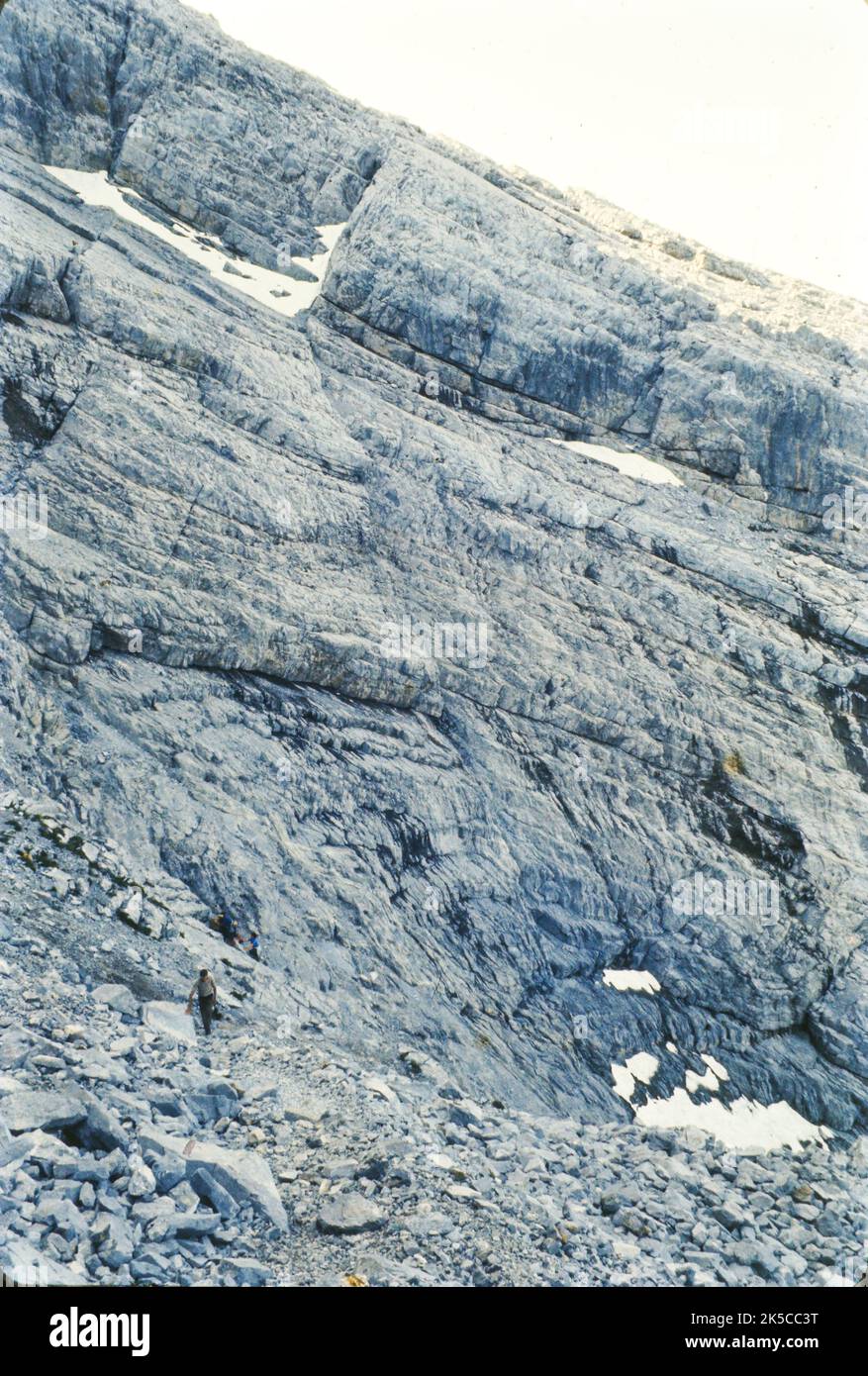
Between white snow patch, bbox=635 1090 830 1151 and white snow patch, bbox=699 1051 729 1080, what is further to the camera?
white snow patch, bbox=699 1051 729 1080

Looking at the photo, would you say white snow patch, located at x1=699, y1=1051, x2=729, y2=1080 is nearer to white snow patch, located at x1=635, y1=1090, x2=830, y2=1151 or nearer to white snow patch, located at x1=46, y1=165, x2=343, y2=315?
white snow patch, located at x1=635, y1=1090, x2=830, y2=1151

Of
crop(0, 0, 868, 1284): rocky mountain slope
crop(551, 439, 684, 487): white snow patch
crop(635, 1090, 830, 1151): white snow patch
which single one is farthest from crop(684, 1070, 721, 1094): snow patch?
crop(551, 439, 684, 487): white snow patch

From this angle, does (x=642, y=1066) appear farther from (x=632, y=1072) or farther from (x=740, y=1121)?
(x=740, y=1121)

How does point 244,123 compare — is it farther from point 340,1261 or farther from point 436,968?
point 340,1261

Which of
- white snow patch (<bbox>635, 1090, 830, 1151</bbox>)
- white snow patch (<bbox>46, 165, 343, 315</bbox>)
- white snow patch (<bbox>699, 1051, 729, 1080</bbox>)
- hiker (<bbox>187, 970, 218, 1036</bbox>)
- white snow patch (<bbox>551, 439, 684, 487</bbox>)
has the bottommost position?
white snow patch (<bbox>635, 1090, 830, 1151</bbox>)

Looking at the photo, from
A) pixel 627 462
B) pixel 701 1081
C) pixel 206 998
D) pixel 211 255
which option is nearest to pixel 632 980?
pixel 701 1081

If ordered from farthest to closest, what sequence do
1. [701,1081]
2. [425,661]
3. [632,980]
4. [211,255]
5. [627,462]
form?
[627,462] → [211,255] → [425,661] → [632,980] → [701,1081]

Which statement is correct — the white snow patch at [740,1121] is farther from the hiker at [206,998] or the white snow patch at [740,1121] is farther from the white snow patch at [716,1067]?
the hiker at [206,998]
